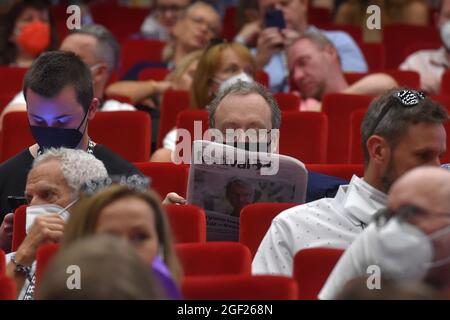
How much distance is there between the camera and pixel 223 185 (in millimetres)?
3996

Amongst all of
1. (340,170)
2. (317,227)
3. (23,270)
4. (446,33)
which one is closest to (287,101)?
(340,170)

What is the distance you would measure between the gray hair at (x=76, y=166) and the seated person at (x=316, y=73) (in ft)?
7.53

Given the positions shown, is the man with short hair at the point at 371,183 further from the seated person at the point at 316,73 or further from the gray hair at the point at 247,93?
the seated person at the point at 316,73

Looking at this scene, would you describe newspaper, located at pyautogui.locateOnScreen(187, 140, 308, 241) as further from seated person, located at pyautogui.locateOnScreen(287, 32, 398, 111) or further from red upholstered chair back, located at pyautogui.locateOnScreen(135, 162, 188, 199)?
seated person, located at pyautogui.locateOnScreen(287, 32, 398, 111)

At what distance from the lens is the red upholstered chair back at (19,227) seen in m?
3.78

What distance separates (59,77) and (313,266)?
1.30 meters

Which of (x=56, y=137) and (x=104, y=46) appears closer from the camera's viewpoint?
(x=56, y=137)

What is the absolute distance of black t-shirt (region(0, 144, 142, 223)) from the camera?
4262 millimetres

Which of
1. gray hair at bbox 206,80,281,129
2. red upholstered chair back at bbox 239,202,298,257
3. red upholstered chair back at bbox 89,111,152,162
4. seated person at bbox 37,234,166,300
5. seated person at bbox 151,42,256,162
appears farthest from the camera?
seated person at bbox 151,42,256,162

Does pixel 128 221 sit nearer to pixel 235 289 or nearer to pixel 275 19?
pixel 235 289

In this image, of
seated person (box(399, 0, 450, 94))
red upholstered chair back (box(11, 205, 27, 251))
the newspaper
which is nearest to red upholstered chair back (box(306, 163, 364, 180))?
the newspaper

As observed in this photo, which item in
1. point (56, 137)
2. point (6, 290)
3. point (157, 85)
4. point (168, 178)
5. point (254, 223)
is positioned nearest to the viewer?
point (6, 290)

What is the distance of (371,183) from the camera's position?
3.71 m

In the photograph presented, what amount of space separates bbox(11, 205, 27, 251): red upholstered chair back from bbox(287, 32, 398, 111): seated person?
2422mm
